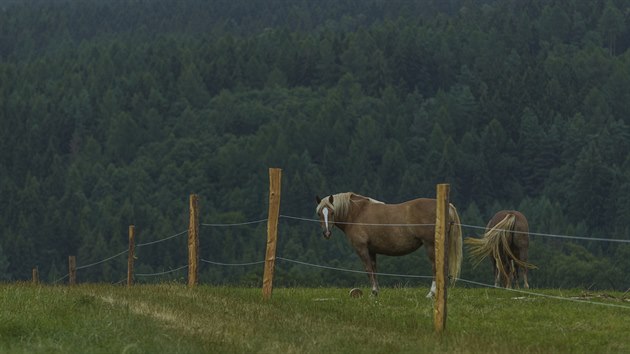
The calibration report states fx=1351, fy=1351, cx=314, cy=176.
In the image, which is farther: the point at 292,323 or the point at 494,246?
the point at 494,246

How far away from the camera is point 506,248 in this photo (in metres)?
27.2

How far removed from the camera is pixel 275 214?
22984mm

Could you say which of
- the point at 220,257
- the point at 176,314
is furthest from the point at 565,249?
the point at 176,314

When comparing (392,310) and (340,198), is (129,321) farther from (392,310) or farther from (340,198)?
(340,198)

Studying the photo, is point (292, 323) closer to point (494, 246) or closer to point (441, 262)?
point (441, 262)

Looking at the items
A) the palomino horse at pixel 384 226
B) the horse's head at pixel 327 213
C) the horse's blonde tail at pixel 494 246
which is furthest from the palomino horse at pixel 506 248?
the horse's head at pixel 327 213

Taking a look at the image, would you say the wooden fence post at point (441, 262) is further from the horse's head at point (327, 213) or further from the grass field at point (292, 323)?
the horse's head at point (327, 213)

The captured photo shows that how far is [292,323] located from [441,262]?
217 centimetres

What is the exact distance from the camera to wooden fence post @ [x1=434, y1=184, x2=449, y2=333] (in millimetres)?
17922

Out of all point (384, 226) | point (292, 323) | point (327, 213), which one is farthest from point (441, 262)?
point (327, 213)

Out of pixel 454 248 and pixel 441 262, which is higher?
pixel 441 262

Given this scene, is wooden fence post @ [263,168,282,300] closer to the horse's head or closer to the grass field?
the grass field

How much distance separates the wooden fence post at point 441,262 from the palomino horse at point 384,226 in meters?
4.99

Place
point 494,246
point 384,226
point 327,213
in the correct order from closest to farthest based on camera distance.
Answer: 1. point 384,226
2. point 327,213
3. point 494,246
